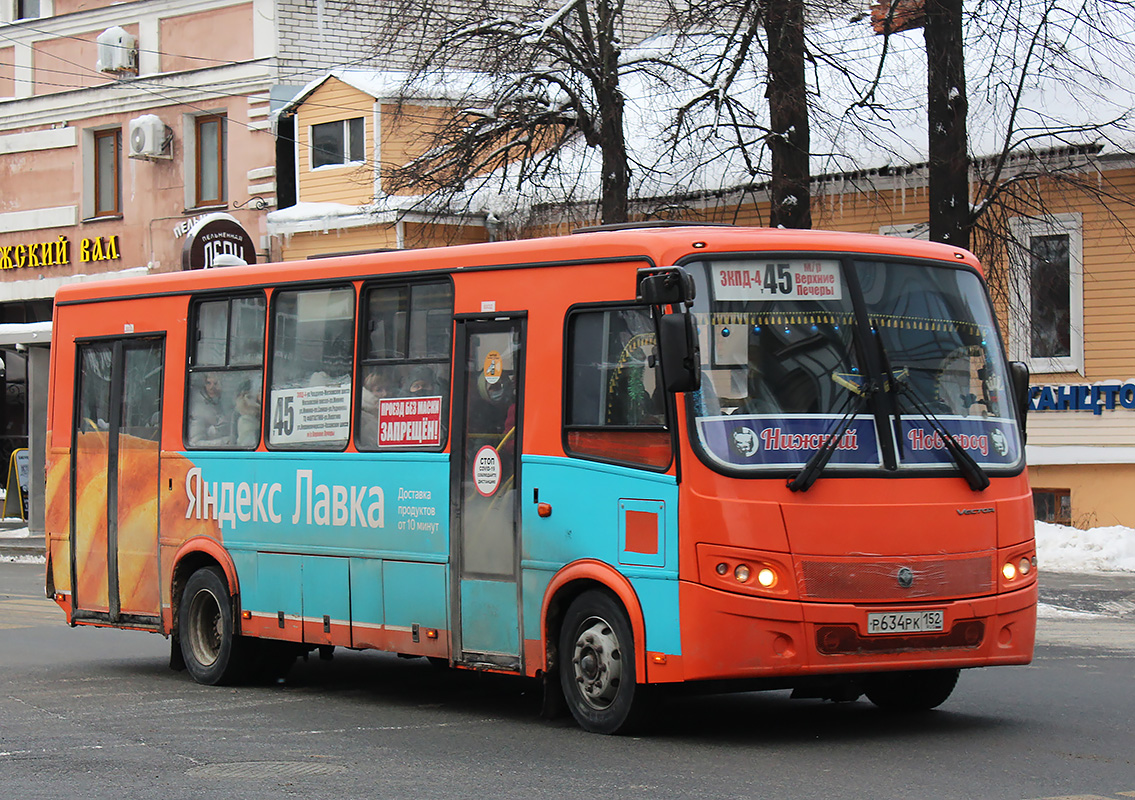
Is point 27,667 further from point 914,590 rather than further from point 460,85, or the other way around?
point 460,85

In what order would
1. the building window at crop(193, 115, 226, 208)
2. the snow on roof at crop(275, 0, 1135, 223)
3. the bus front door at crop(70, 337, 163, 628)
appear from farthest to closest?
the building window at crop(193, 115, 226, 208) → the snow on roof at crop(275, 0, 1135, 223) → the bus front door at crop(70, 337, 163, 628)

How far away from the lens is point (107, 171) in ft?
113

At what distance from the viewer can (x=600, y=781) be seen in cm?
752

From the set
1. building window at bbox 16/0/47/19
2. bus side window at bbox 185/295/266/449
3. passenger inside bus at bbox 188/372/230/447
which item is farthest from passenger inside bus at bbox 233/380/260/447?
building window at bbox 16/0/47/19

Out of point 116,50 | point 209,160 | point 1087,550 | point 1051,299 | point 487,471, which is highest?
point 116,50

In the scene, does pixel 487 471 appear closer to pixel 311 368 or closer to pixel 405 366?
pixel 405 366

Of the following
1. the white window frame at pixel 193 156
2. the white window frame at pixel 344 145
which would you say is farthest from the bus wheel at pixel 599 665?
the white window frame at pixel 193 156

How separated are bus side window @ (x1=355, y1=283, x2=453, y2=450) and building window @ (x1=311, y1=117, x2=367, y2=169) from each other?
21398 mm

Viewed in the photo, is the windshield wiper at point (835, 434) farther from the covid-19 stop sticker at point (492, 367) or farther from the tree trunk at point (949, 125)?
the tree trunk at point (949, 125)

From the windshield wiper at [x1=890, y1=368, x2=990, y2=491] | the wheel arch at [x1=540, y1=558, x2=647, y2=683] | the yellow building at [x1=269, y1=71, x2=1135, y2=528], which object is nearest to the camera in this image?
the wheel arch at [x1=540, y1=558, x2=647, y2=683]

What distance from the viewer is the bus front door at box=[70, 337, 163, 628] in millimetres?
12422

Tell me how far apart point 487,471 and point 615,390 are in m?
1.14

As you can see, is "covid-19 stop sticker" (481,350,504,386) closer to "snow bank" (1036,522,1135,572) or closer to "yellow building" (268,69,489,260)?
"snow bank" (1036,522,1135,572)

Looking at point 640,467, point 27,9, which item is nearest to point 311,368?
point 640,467
